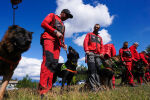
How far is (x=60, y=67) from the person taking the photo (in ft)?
21.2

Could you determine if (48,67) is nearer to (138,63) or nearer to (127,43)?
(127,43)

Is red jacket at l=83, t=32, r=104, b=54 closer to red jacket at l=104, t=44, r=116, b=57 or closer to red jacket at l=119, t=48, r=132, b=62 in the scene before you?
red jacket at l=104, t=44, r=116, b=57

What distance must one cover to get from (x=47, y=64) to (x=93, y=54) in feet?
8.01

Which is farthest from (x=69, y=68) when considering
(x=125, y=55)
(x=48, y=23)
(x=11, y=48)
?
(x=125, y=55)

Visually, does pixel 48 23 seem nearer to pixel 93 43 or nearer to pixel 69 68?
pixel 93 43

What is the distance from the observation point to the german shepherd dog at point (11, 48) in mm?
2775

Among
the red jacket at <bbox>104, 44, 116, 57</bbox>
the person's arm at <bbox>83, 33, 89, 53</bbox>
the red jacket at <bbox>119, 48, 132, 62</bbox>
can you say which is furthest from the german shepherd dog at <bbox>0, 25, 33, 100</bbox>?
the red jacket at <bbox>119, 48, 132, 62</bbox>

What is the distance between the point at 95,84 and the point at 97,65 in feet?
2.59

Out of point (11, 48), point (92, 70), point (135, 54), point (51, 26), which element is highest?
point (51, 26)

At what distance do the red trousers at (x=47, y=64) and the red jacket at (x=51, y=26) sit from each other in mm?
154

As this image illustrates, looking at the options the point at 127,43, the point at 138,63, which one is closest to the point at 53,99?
the point at 127,43

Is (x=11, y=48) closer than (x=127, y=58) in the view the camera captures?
Yes

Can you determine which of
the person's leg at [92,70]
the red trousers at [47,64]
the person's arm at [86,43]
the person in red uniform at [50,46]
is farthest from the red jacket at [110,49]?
the red trousers at [47,64]

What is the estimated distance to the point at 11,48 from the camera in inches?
→ 109
